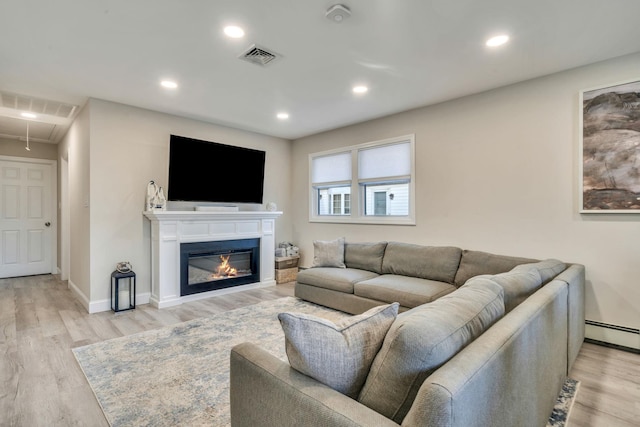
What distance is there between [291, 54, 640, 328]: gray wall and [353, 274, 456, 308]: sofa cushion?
2.56 ft

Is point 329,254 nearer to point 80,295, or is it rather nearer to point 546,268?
point 546,268

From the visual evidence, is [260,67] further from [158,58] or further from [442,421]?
[442,421]

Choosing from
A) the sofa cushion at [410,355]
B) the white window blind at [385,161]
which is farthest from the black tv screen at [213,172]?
the sofa cushion at [410,355]

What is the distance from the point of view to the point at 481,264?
336cm

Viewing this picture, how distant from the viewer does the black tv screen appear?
4434 mm

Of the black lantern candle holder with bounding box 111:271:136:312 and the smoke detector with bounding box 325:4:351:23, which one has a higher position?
the smoke detector with bounding box 325:4:351:23

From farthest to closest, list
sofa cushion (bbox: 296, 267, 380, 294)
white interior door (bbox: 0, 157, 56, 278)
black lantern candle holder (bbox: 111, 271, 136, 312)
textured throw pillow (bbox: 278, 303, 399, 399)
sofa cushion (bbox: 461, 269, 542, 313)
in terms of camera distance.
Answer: white interior door (bbox: 0, 157, 56, 278)
black lantern candle holder (bbox: 111, 271, 136, 312)
sofa cushion (bbox: 296, 267, 380, 294)
sofa cushion (bbox: 461, 269, 542, 313)
textured throw pillow (bbox: 278, 303, 399, 399)

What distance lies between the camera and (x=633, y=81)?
9.14 feet

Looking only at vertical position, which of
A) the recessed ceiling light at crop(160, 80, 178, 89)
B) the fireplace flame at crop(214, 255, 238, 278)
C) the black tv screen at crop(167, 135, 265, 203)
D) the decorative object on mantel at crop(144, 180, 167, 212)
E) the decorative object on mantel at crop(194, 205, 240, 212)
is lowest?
the fireplace flame at crop(214, 255, 238, 278)

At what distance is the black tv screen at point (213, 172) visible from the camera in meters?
4.43

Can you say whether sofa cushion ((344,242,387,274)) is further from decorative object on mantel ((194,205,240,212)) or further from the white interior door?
the white interior door

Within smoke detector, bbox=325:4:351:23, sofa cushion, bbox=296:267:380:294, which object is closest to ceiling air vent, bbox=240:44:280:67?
smoke detector, bbox=325:4:351:23

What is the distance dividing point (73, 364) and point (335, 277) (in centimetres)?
258

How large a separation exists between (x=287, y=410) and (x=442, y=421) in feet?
1.76
